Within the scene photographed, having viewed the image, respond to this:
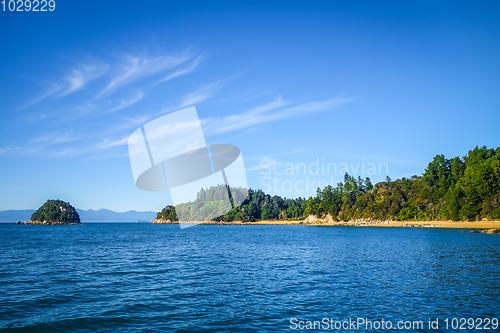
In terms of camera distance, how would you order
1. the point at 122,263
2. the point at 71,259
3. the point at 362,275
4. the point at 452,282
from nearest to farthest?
the point at 452,282 < the point at 362,275 < the point at 122,263 < the point at 71,259

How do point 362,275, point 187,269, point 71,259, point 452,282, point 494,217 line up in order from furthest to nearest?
point 494,217, point 71,259, point 187,269, point 362,275, point 452,282

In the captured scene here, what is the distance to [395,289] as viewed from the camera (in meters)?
24.9

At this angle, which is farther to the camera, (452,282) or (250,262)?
(250,262)

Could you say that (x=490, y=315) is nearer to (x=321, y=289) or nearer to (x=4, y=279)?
(x=321, y=289)

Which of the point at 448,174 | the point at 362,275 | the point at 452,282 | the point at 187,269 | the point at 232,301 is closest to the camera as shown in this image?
the point at 232,301

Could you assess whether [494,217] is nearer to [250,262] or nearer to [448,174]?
[448,174]

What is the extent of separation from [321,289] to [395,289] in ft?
19.3

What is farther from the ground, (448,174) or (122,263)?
(448,174)

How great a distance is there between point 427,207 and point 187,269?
194 meters

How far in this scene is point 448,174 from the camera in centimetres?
18762

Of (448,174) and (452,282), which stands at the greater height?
(448,174)

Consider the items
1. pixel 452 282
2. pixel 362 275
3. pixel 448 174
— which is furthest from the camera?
pixel 448 174

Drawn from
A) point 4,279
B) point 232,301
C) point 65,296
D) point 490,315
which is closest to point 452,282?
point 490,315

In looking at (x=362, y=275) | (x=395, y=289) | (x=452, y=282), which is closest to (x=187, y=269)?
(x=362, y=275)
